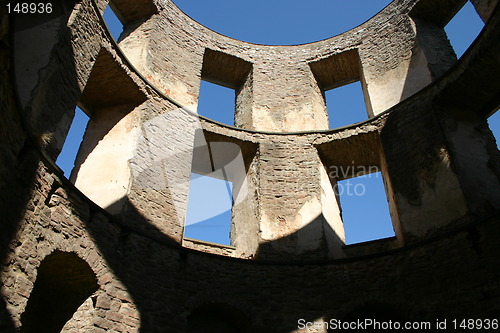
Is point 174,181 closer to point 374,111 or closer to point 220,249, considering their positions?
point 220,249

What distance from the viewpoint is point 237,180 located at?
9742mm

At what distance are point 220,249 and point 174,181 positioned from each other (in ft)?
4.99

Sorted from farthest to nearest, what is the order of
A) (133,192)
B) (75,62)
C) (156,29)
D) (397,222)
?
(156,29)
(397,222)
(133,192)
(75,62)

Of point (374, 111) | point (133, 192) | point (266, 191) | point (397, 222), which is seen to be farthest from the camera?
point (374, 111)

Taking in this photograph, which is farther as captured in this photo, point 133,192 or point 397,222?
point 397,222

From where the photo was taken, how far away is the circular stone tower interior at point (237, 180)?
5703mm

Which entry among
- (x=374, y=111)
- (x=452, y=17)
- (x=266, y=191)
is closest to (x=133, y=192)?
(x=266, y=191)

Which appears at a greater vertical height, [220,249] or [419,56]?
[419,56]

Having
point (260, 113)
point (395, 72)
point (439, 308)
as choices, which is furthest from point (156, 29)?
point (439, 308)

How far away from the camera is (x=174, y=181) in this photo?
818 centimetres

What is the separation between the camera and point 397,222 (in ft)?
26.6

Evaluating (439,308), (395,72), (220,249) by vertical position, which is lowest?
(439,308)

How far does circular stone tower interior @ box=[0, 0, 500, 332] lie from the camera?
5.70m

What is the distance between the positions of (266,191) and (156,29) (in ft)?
15.5
